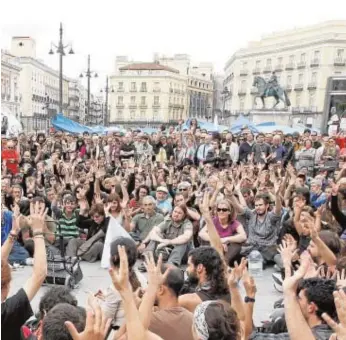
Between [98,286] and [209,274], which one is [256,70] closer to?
[98,286]

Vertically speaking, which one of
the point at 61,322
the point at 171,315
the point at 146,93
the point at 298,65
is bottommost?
the point at 146,93

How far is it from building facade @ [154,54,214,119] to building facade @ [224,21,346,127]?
Answer: 99.4 feet

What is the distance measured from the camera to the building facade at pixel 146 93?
9850 cm

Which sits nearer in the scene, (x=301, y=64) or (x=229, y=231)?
(x=229, y=231)

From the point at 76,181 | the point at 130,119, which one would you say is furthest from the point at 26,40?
the point at 76,181

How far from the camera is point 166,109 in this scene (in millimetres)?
100000

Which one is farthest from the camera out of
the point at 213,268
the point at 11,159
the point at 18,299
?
the point at 11,159

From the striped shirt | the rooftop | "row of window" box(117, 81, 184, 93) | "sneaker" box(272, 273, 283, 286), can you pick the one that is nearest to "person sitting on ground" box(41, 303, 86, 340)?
"sneaker" box(272, 273, 283, 286)

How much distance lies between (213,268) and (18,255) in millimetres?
4163

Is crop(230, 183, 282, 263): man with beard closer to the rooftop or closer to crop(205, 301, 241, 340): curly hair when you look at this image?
crop(205, 301, 241, 340): curly hair

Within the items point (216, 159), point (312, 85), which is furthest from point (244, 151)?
point (312, 85)

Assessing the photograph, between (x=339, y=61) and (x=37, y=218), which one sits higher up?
(x=339, y=61)

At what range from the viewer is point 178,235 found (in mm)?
7391

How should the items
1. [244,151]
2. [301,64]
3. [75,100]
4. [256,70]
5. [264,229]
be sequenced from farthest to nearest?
[75,100]
[256,70]
[301,64]
[244,151]
[264,229]
